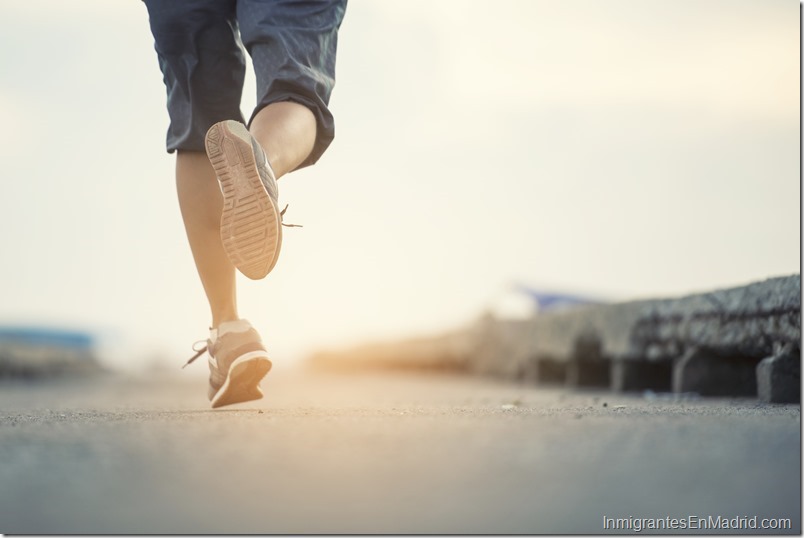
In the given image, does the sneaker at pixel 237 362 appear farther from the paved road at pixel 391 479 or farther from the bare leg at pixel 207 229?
the paved road at pixel 391 479

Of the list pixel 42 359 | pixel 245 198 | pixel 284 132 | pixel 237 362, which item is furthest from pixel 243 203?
pixel 42 359

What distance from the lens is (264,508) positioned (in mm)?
1056

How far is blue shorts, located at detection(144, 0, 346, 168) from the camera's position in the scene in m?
2.04

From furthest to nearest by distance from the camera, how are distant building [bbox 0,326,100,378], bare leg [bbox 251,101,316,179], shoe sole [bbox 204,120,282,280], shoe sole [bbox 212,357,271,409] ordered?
distant building [bbox 0,326,100,378]
shoe sole [bbox 212,357,271,409]
bare leg [bbox 251,101,316,179]
shoe sole [bbox 204,120,282,280]

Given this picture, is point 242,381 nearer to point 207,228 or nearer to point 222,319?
point 222,319

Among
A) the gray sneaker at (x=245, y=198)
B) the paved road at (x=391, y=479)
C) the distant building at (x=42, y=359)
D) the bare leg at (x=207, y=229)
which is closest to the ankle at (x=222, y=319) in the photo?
the bare leg at (x=207, y=229)

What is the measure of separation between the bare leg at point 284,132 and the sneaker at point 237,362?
16.1 inches

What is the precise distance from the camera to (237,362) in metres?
2.09

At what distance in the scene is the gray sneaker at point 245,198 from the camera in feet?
5.97

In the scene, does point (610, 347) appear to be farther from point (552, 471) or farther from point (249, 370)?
point (552, 471)

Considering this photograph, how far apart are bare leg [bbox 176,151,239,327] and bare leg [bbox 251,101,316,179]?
293mm

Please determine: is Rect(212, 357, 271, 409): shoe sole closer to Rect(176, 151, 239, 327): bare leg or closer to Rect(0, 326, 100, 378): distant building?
Rect(176, 151, 239, 327): bare leg

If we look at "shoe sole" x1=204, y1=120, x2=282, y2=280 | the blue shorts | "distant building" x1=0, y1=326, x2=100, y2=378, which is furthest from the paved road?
"distant building" x1=0, y1=326, x2=100, y2=378

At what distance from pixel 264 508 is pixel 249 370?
1.07 meters
